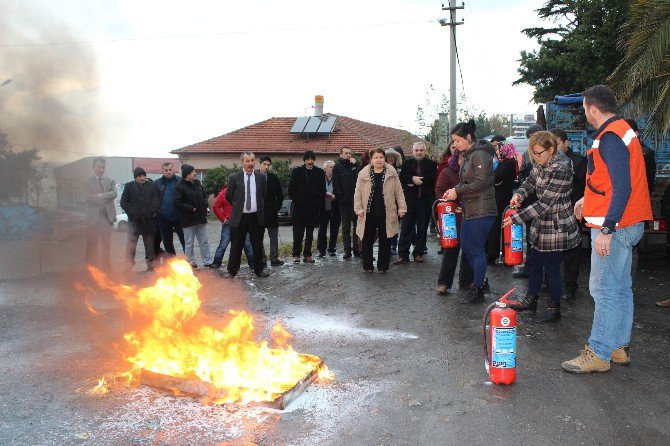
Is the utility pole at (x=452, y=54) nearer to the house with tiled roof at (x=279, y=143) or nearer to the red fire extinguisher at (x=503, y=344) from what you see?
the house with tiled roof at (x=279, y=143)

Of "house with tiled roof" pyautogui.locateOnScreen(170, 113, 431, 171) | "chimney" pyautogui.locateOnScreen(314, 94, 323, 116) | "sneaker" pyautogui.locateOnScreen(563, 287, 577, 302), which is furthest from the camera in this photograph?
"chimney" pyautogui.locateOnScreen(314, 94, 323, 116)

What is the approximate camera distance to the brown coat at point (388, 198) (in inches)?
393

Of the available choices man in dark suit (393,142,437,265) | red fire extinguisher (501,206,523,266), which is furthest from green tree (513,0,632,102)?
red fire extinguisher (501,206,523,266)

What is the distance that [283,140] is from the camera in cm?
4206

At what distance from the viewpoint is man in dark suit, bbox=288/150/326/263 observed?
457 inches

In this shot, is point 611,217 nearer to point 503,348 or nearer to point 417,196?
point 503,348

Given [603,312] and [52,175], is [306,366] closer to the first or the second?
[603,312]

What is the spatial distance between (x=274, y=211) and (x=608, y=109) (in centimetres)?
718

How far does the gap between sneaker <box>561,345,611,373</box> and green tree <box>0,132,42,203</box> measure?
6.22 meters

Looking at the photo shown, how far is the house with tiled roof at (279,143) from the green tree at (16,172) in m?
31.5

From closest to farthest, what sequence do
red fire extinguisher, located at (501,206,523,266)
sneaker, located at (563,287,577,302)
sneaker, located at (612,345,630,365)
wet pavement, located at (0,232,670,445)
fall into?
1. wet pavement, located at (0,232,670,445)
2. sneaker, located at (612,345,630,365)
3. red fire extinguisher, located at (501,206,523,266)
4. sneaker, located at (563,287,577,302)

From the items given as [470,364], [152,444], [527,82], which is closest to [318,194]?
[470,364]

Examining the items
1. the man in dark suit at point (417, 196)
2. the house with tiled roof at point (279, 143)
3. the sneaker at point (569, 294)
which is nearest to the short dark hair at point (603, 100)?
the sneaker at point (569, 294)

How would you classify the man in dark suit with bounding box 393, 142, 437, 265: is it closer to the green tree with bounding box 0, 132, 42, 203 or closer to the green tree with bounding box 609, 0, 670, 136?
the green tree with bounding box 609, 0, 670, 136
